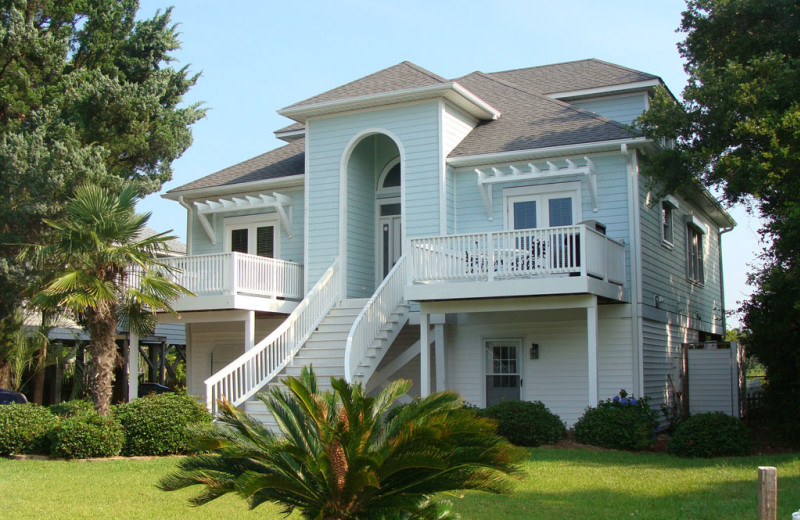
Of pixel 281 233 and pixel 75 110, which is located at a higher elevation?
pixel 75 110

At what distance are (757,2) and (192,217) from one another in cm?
1461

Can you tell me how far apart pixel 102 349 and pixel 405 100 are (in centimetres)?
844

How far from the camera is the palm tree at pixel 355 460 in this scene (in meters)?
6.85

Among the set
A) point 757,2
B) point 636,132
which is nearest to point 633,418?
point 636,132

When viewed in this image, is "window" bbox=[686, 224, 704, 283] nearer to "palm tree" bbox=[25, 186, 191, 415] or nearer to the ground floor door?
the ground floor door

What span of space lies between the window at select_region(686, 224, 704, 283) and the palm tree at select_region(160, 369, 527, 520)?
1737 cm

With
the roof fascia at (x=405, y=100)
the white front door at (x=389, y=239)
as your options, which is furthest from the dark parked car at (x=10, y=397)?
the roof fascia at (x=405, y=100)

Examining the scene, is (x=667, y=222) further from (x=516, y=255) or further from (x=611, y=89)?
(x=516, y=255)

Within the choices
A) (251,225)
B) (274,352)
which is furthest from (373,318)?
(251,225)

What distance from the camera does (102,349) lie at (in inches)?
635

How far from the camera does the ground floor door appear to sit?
738 inches

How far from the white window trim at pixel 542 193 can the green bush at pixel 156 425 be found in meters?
7.85

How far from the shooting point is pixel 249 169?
2320 cm

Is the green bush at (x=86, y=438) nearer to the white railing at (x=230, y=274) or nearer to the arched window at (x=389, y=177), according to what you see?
the white railing at (x=230, y=274)
